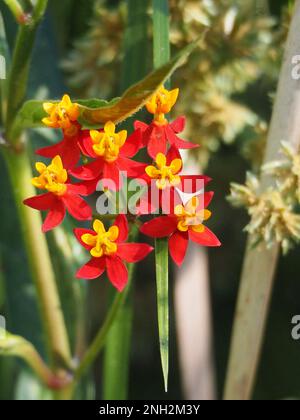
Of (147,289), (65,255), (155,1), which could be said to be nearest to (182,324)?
(65,255)

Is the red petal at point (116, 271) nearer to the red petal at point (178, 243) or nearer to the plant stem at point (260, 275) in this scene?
the red petal at point (178, 243)

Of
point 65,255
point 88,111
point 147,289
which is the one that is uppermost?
point 88,111

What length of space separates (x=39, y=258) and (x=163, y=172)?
20cm

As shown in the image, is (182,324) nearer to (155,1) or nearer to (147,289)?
(147,289)

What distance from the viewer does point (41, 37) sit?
2.37 feet

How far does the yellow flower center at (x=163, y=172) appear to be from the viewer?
43 cm

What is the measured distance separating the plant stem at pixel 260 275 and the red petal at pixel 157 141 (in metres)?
0.14

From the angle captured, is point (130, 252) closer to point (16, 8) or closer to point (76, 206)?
point (76, 206)

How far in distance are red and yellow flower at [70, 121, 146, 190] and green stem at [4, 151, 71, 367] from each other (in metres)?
0.13

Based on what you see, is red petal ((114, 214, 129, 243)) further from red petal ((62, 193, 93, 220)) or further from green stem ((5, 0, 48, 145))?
green stem ((5, 0, 48, 145))

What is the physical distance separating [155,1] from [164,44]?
0.03 m

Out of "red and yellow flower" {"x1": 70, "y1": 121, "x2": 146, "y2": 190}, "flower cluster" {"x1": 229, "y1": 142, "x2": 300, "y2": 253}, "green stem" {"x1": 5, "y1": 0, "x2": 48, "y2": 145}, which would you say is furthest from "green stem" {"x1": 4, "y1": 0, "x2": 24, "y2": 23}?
"flower cluster" {"x1": 229, "y1": 142, "x2": 300, "y2": 253}

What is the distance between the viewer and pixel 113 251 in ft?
1.45

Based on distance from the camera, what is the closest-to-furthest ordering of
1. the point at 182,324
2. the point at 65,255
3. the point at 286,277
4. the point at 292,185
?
the point at 292,185 < the point at 65,255 < the point at 182,324 < the point at 286,277
